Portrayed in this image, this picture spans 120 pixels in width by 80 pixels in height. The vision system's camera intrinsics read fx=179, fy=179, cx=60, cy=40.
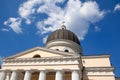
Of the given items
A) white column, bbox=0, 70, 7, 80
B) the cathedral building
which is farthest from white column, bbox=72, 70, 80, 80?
white column, bbox=0, 70, 7, 80

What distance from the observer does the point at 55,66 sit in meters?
27.7

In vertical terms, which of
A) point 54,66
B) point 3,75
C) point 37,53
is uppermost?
point 37,53

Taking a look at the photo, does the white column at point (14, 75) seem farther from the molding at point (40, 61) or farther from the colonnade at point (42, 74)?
the molding at point (40, 61)

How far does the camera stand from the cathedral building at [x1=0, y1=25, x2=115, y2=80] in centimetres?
2722

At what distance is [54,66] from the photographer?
27.7 m

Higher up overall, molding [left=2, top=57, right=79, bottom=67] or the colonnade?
molding [left=2, top=57, right=79, bottom=67]

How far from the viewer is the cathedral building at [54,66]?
27219 millimetres

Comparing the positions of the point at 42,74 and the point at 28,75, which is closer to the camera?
the point at 42,74

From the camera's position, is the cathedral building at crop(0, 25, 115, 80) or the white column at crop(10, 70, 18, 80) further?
the white column at crop(10, 70, 18, 80)

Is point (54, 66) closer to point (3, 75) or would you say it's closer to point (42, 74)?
point (42, 74)

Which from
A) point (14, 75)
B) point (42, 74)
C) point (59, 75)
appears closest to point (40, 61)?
point (42, 74)

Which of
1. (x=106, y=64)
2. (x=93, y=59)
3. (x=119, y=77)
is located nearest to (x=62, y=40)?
(x=93, y=59)

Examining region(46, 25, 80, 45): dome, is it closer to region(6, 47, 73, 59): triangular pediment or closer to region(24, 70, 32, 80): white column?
region(6, 47, 73, 59): triangular pediment

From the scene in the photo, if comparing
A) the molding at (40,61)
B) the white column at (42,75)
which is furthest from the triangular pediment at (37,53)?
the white column at (42,75)
